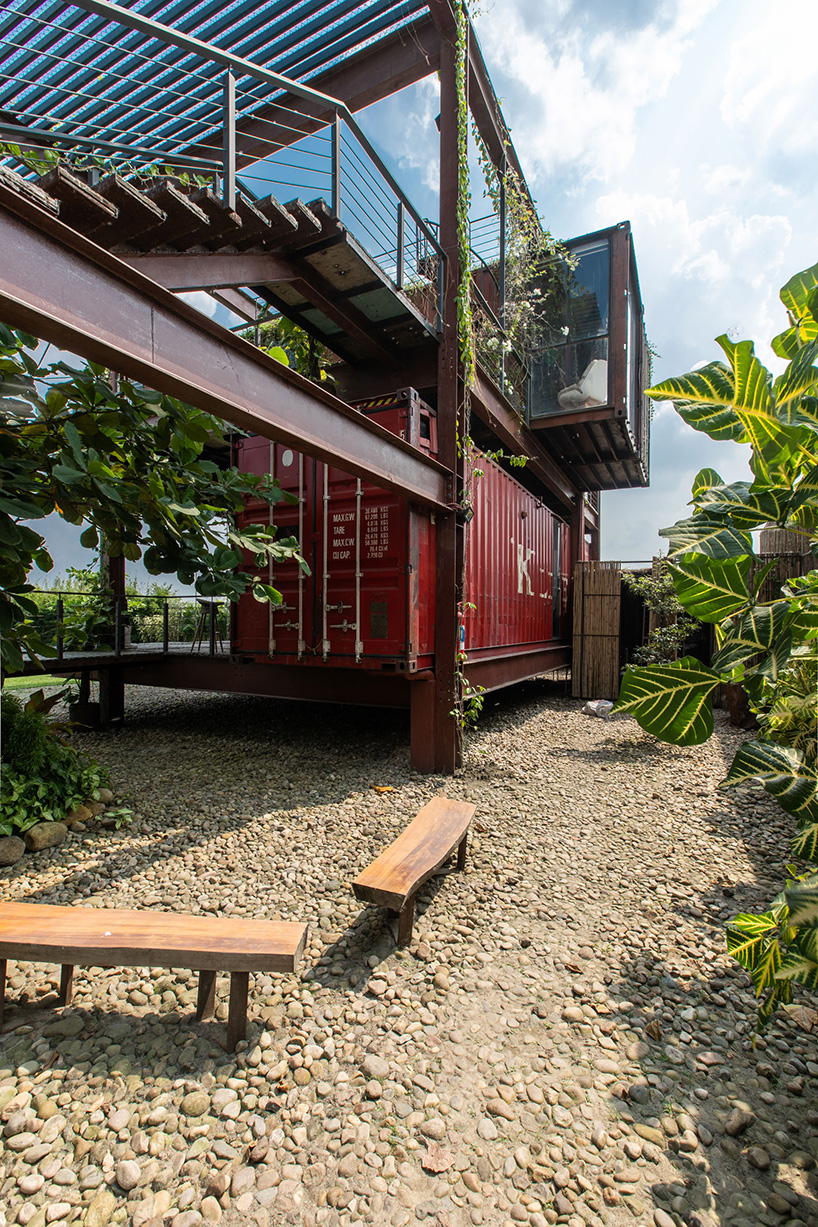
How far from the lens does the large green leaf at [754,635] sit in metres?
1.19

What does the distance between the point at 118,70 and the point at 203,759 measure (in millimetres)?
7046

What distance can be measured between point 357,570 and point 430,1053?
406 centimetres

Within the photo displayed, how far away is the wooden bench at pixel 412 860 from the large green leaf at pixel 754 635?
190 centimetres

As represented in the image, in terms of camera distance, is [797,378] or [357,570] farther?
A: [357,570]

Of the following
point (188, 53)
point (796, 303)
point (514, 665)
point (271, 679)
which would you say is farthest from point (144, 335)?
point (514, 665)

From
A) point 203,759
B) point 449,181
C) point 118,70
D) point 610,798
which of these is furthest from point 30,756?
point 118,70

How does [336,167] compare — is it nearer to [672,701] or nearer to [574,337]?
[672,701]

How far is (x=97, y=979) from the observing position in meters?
2.48

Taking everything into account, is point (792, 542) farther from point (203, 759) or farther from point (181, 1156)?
point (181, 1156)

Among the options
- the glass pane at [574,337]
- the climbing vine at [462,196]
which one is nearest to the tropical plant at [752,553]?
the climbing vine at [462,196]

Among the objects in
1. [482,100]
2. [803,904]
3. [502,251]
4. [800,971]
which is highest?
[482,100]

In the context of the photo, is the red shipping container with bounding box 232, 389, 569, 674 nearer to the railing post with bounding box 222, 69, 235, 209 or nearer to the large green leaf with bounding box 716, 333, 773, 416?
the railing post with bounding box 222, 69, 235, 209

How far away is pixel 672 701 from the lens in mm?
1313

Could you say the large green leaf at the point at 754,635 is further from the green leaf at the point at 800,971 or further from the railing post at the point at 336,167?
the railing post at the point at 336,167
